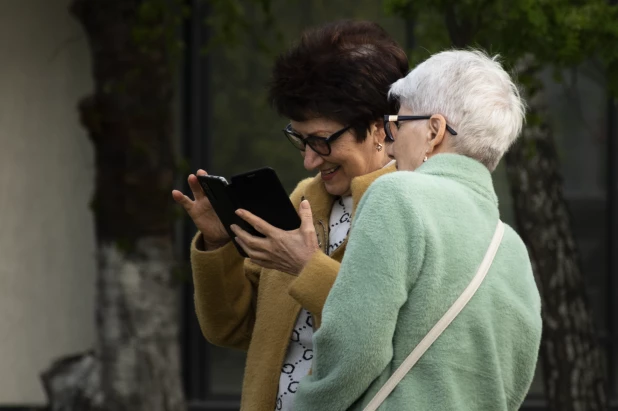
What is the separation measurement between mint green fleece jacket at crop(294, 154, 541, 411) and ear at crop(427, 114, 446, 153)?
44 mm

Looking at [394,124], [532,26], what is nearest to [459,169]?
[394,124]

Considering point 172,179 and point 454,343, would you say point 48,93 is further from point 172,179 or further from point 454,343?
point 454,343

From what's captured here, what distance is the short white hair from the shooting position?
238cm

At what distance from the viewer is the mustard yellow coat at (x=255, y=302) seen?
288 centimetres

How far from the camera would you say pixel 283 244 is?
265 cm

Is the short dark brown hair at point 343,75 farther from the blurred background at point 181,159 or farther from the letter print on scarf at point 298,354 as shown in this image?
the blurred background at point 181,159

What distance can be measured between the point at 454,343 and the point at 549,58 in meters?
2.46

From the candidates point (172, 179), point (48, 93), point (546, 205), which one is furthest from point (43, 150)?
point (546, 205)

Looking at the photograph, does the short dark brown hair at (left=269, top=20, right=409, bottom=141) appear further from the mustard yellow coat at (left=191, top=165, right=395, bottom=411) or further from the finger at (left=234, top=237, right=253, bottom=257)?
the finger at (left=234, top=237, right=253, bottom=257)

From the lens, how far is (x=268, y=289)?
2.96 metres

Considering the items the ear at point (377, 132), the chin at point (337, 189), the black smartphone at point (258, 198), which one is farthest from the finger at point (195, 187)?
the ear at point (377, 132)

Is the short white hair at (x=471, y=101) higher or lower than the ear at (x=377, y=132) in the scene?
higher

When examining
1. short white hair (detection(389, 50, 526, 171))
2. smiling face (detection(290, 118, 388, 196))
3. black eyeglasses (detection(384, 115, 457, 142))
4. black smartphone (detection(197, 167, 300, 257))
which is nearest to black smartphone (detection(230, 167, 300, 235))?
black smartphone (detection(197, 167, 300, 257))

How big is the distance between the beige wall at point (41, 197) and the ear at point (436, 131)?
16.5 ft
